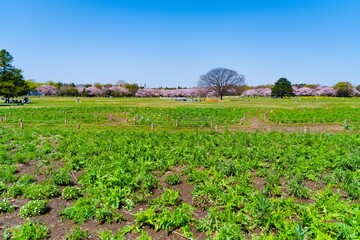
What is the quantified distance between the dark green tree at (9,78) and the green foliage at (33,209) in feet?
227

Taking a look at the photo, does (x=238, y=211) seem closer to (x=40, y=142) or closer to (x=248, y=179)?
(x=248, y=179)

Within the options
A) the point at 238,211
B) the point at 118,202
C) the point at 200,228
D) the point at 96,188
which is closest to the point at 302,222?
the point at 238,211

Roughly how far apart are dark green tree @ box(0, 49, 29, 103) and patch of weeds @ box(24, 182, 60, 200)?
67752mm

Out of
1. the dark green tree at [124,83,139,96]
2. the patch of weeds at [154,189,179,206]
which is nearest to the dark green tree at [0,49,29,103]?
the patch of weeds at [154,189,179,206]

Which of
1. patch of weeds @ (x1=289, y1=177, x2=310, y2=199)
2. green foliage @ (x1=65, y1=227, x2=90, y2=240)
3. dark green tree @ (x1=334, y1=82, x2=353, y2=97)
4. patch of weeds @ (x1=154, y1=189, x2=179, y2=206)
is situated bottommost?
green foliage @ (x1=65, y1=227, x2=90, y2=240)

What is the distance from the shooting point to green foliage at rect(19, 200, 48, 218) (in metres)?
→ 8.32

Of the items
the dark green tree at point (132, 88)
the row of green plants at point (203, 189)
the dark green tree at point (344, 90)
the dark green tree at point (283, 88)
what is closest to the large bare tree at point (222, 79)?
the dark green tree at point (283, 88)

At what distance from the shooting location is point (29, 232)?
7.02m

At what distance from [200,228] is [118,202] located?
9.51 ft

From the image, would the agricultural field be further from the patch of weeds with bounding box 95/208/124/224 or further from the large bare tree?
the large bare tree

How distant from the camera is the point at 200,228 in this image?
292 inches

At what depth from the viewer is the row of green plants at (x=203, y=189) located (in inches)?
290

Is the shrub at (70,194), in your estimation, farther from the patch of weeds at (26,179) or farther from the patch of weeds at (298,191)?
the patch of weeds at (298,191)

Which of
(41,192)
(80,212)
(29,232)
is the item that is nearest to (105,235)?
(80,212)
